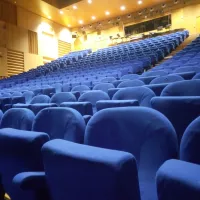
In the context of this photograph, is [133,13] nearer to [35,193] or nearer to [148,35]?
[148,35]

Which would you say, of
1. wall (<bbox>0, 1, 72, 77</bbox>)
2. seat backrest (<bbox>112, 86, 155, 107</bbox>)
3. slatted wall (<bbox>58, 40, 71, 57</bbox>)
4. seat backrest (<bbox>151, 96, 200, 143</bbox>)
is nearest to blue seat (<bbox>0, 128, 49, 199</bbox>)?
seat backrest (<bbox>151, 96, 200, 143</bbox>)

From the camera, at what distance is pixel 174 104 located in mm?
692

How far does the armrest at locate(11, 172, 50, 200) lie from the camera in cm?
45

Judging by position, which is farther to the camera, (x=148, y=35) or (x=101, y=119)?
(x=148, y=35)

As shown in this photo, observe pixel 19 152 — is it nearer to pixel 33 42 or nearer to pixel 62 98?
pixel 62 98

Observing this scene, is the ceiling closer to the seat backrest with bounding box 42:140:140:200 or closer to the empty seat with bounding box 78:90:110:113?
the empty seat with bounding box 78:90:110:113

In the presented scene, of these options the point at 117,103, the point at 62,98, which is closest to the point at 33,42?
the point at 62,98

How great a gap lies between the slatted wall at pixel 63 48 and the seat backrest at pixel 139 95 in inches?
292

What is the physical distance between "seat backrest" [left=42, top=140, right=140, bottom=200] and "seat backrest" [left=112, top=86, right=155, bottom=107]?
651 millimetres

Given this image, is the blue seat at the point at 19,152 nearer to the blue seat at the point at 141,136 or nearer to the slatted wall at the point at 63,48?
the blue seat at the point at 141,136

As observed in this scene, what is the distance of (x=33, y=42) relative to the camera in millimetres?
6992

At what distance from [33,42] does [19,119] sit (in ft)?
21.8

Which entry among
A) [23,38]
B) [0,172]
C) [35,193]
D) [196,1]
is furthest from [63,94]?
[196,1]

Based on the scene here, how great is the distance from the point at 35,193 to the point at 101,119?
8.9 inches
